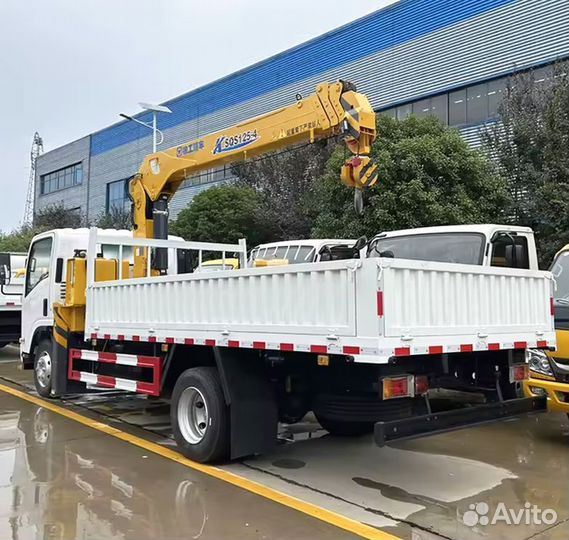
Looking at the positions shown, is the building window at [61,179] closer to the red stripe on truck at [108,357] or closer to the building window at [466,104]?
the building window at [466,104]

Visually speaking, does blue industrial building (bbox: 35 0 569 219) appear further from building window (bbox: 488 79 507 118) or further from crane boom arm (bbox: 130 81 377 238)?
crane boom arm (bbox: 130 81 377 238)

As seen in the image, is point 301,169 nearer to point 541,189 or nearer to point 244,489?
point 541,189

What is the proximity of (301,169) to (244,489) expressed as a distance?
16726 mm

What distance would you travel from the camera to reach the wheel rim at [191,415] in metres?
5.85

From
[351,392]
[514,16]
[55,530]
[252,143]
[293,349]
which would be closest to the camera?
[55,530]

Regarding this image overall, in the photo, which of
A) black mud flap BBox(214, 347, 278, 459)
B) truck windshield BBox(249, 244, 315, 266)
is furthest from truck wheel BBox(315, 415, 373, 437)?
truck windshield BBox(249, 244, 315, 266)

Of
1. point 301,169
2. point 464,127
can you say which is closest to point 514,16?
point 464,127

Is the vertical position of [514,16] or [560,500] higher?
[514,16]

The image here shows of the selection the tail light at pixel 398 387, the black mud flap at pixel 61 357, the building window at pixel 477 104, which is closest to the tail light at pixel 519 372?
the tail light at pixel 398 387

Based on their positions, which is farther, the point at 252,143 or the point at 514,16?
the point at 514,16

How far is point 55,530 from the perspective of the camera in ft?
13.6

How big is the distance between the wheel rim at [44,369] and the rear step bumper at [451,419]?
5.79m

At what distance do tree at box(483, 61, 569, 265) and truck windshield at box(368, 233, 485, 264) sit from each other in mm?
7711

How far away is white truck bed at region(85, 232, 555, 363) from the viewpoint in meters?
4.23
